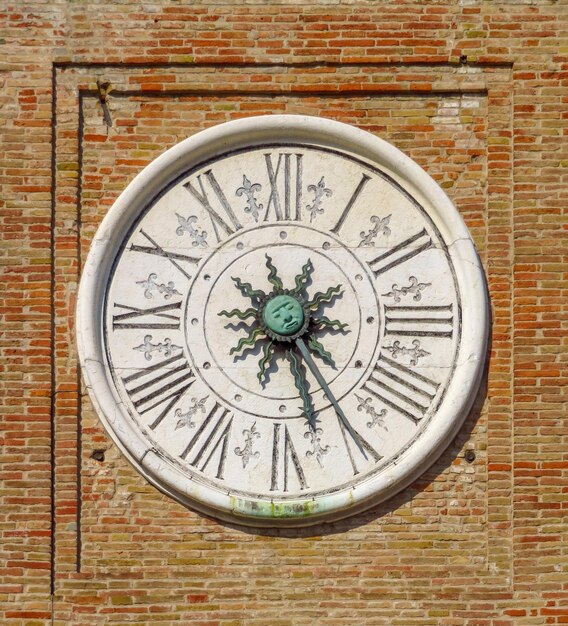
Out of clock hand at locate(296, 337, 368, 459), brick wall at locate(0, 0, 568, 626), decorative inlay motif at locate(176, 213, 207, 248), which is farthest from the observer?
decorative inlay motif at locate(176, 213, 207, 248)

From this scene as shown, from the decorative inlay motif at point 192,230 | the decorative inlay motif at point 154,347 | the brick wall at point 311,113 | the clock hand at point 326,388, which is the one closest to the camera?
the brick wall at point 311,113

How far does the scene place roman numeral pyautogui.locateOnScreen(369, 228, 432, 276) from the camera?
44.8 feet

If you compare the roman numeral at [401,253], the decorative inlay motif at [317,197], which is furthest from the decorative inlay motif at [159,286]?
the roman numeral at [401,253]

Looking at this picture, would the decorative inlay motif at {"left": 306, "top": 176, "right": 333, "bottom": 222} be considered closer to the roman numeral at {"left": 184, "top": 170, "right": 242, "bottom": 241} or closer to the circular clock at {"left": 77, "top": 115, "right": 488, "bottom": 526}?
the circular clock at {"left": 77, "top": 115, "right": 488, "bottom": 526}

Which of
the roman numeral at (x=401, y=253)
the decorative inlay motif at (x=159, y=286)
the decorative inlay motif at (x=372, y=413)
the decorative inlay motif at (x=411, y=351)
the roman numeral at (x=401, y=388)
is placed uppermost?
the roman numeral at (x=401, y=253)

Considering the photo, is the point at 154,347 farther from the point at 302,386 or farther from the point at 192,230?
the point at 302,386

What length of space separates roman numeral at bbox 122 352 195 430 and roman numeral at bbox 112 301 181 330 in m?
0.22

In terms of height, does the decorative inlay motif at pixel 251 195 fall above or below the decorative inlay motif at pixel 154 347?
above

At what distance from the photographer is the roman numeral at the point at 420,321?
1359 centimetres

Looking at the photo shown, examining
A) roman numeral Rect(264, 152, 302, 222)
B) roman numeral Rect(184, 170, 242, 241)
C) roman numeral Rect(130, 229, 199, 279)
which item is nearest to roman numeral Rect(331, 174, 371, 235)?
roman numeral Rect(264, 152, 302, 222)

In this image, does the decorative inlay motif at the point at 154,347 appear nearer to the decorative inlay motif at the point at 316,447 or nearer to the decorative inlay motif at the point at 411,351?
the decorative inlay motif at the point at 316,447

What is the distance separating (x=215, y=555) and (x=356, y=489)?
955 millimetres

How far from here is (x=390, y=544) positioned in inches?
528

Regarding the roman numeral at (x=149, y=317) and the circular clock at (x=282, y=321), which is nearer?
the circular clock at (x=282, y=321)
